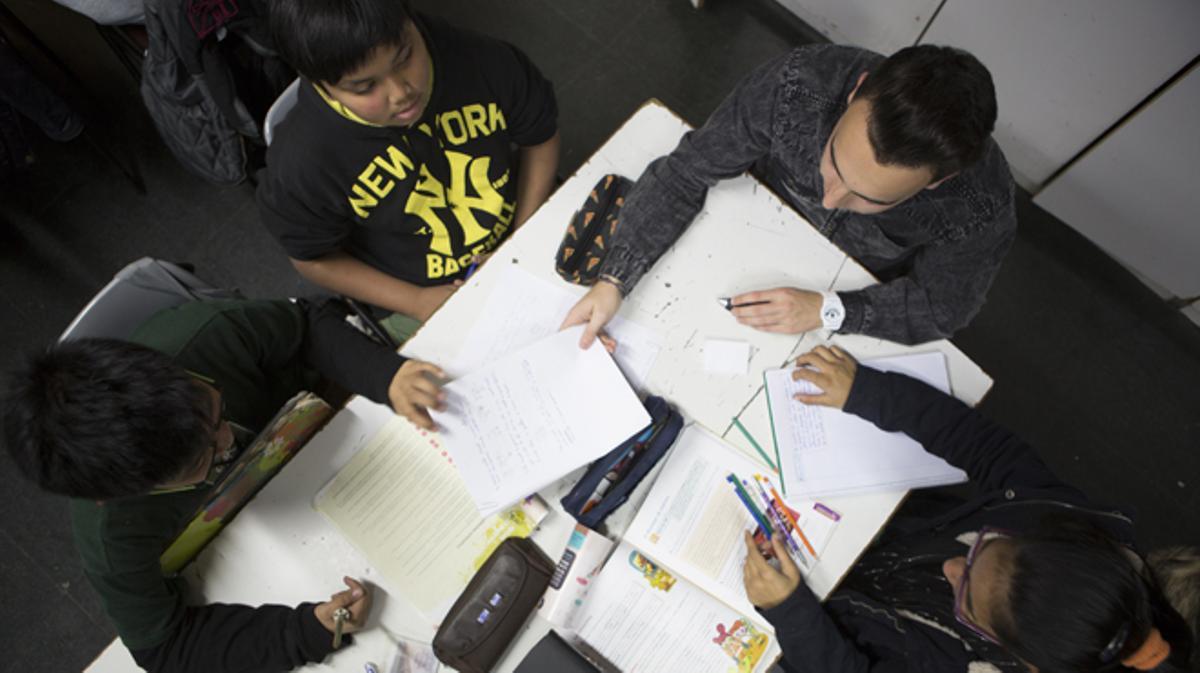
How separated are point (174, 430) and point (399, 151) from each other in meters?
0.62

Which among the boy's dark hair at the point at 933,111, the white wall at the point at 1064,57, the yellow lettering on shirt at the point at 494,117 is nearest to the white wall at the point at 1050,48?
the white wall at the point at 1064,57

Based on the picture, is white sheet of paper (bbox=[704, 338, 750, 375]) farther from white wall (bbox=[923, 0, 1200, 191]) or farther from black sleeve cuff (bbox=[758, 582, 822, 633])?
white wall (bbox=[923, 0, 1200, 191])

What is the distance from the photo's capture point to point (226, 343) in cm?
111

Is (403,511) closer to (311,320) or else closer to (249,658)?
(249,658)

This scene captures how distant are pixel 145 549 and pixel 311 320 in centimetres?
49

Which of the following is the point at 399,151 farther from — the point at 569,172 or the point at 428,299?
the point at 569,172

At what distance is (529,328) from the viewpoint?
4.00ft

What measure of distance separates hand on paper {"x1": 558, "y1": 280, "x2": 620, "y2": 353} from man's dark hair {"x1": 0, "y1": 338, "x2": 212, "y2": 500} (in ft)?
2.04

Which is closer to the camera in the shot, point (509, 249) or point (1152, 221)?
point (509, 249)

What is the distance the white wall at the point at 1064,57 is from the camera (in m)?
1.57

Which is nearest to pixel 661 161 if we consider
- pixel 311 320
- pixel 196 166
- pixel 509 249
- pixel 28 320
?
pixel 509 249

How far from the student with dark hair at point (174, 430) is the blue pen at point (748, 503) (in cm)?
55

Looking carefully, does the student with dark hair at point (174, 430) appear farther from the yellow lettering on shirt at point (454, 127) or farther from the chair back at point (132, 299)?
the yellow lettering on shirt at point (454, 127)

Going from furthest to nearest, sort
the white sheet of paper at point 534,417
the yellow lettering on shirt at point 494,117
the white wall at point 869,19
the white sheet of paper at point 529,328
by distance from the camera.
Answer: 1. the white wall at point 869,19
2. the yellow lettering on shirt at point 494,117
3. the white sheet of paper at point 529,328
4. the white sheet of paper at point 534,417
